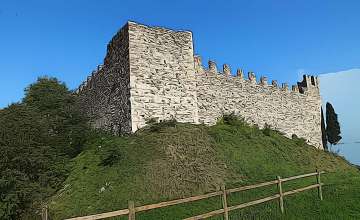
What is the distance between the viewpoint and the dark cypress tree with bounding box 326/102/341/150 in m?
42.2

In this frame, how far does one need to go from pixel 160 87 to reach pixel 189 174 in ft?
19.5

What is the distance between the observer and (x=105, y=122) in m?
23.2

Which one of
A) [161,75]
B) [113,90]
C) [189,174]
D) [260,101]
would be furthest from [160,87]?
[260,101]

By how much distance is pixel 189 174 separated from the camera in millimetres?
16266

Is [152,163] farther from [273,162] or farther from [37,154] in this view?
[273,162]

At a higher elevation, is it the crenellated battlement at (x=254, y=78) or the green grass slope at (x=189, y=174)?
the crenellated battlement at (x=254, y=78)

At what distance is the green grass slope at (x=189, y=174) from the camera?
1353 centimetres

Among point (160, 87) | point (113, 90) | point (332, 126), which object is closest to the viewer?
point (160, 87)

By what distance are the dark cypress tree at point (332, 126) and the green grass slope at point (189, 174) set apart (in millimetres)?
21031

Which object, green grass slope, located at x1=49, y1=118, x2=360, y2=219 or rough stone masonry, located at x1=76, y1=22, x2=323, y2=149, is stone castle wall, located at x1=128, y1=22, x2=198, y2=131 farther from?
green grass slope, located at x1=49, y1=118, x2=360, y2=219

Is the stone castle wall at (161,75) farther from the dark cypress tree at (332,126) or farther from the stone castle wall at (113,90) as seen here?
the dark cypress tree at (332,126)

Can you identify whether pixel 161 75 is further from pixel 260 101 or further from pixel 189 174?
pixel 260 101

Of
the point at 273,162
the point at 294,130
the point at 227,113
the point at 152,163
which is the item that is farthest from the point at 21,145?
the point at 294,130

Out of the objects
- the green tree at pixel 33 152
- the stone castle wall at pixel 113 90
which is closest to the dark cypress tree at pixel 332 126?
the stone castle wall at pixel 113 90
